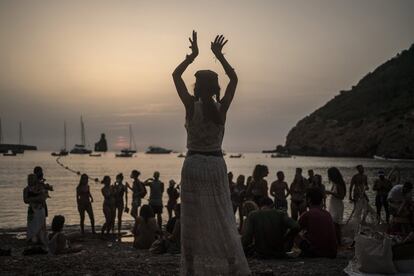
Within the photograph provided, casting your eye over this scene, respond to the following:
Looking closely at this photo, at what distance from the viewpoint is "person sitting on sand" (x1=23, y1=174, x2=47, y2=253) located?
13.1m

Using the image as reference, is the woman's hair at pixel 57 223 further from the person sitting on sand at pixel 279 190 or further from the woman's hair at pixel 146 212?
the person sitting on sand at pixel 279 190

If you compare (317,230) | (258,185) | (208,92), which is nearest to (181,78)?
(208,92)

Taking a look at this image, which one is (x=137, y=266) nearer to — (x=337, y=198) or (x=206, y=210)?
(x=206, y=210)

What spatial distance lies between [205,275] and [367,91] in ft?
651

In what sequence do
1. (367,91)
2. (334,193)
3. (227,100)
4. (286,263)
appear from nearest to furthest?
(227,100) → (286,263) → (334,193) → (367,91)

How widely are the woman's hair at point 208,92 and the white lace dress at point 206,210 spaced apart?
7 cm

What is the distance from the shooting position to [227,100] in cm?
552

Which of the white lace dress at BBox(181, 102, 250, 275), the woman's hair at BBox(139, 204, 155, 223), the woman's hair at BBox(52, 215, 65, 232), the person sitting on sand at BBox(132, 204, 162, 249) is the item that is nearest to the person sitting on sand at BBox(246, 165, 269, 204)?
the person sitting on sand at BBox(132, 204, 162, 249)

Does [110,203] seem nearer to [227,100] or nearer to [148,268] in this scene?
[148,268]

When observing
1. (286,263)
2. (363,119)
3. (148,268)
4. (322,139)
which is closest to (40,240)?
(148,268)

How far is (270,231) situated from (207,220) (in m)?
5.08

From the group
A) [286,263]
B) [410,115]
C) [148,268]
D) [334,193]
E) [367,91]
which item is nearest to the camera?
[148,268]

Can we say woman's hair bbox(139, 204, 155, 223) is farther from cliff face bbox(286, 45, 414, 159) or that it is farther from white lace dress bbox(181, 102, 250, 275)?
cliff face bbox(286, 45, 414, 159)

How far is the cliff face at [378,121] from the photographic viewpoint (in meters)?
135
